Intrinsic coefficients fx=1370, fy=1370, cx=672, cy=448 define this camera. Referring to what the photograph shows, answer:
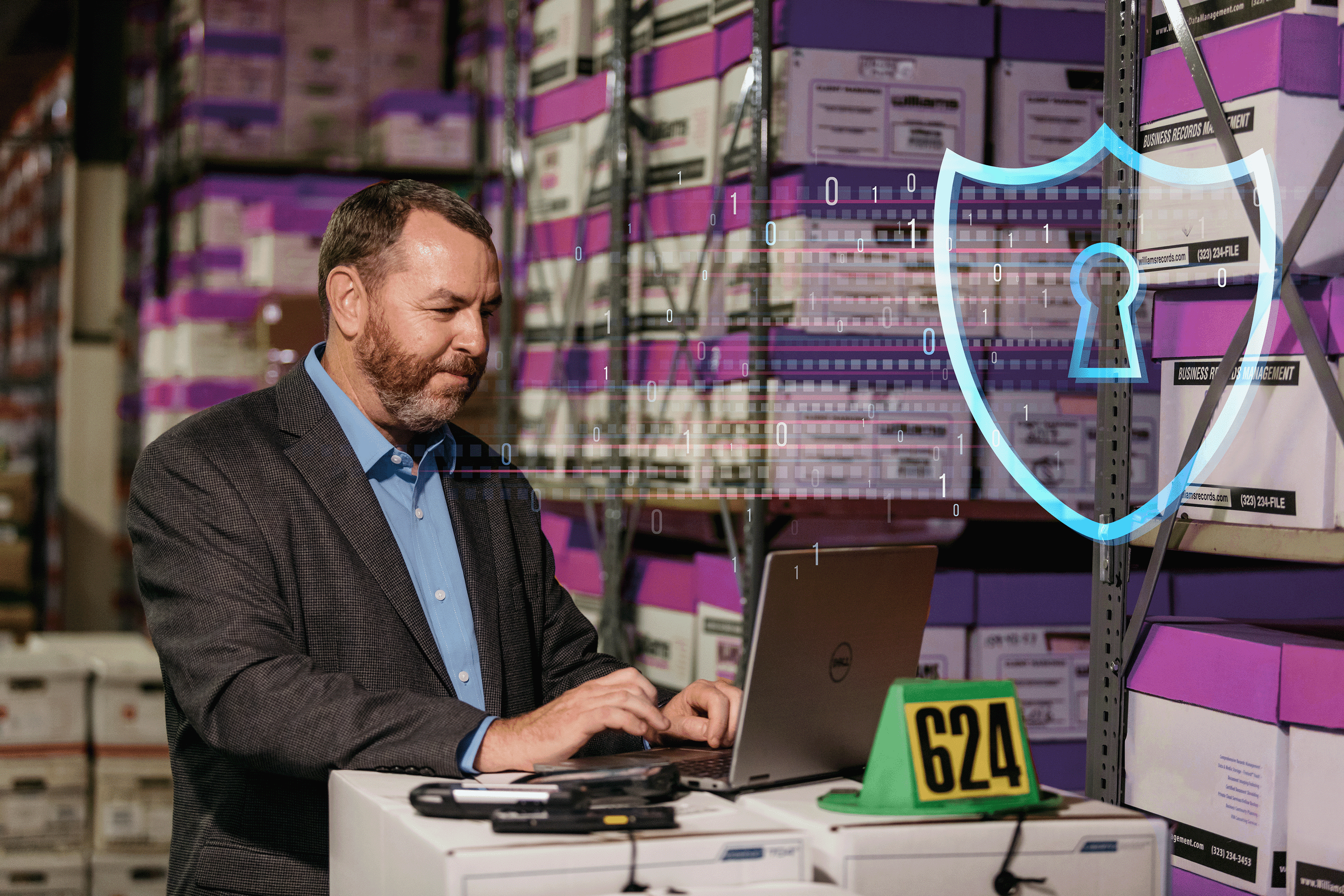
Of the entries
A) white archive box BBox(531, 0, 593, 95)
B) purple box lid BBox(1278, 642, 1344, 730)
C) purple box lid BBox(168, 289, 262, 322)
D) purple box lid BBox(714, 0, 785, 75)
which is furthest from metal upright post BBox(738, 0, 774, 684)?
purple box lid BBox(168, 289, 262, 322)

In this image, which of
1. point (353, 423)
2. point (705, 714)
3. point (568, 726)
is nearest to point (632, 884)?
point (568, 726)

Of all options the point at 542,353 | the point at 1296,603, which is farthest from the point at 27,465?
the point at 1296,603

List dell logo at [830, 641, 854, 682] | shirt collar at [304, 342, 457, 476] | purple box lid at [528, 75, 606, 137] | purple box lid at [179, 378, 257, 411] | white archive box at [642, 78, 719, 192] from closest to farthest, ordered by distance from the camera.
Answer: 1. dell logo at [830, 641, 854, 682]
2. shirt collar at [304, 342, 457, 476]
3. white archive box at [642, 78, 719, 192]
4. purple box lid at [528, 75, 606, 137]
5. purple box lid at [179, 378, 257, 411]

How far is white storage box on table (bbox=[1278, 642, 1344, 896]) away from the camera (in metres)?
1.79

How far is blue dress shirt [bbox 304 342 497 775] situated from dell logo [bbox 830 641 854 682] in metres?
0.64

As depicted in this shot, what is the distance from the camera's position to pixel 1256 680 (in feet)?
6.26

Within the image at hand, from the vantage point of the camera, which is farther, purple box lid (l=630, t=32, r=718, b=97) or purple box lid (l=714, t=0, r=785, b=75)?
purple box lid (l=630, t=32, r=718, b=97)

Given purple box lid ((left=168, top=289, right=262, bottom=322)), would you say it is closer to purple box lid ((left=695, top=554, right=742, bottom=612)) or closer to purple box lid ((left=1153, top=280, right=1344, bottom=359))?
purple box lid ((left=695, top=554, right=742, bottom=612))

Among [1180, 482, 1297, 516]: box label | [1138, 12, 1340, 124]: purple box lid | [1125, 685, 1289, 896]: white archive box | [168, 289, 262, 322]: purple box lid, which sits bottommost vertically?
[1125, 685, 1289, 896]: white archive box

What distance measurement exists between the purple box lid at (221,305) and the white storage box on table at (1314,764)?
4081 millimetres

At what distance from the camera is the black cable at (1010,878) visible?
4.83ft

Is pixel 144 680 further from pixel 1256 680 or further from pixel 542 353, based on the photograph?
pixel 1256 680

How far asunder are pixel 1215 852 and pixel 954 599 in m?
1.09

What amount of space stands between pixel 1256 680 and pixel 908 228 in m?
1.39
